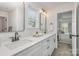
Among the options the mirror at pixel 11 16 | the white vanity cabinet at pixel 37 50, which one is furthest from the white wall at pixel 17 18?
the white vanity cabinet at pixel 37 50

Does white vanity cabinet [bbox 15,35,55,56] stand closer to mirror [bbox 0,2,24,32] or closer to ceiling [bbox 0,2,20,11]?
mirror [bbox 0,2,24,32]

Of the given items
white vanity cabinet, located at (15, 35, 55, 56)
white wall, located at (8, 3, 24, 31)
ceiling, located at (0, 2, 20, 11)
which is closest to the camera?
white vanity cabinet, located at (15, 35, 55, 56)

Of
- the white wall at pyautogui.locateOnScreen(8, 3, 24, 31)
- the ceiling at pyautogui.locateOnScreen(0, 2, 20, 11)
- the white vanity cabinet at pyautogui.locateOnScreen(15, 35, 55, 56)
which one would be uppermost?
the ceiling at pyautogui.locateOnScreen(0, 2, 20, 11)

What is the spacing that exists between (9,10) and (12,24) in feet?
0.87

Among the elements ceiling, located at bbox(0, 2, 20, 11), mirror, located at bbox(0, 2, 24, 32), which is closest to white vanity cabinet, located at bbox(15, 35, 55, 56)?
mirror, located at bbox(0, 2, 24, 32)

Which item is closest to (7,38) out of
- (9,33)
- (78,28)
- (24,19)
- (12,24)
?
(9,33)

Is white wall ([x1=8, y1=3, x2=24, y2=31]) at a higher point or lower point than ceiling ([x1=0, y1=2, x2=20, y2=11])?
lower

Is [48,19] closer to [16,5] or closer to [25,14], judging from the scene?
[25,14]

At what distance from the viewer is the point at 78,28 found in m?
1.85

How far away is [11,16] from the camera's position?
1.47 meters

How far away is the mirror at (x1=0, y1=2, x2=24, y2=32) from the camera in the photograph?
1323 millimetres

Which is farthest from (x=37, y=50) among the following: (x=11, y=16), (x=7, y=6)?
(x=7, y=6)

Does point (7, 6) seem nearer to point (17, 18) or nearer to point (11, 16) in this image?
point (11, 16)

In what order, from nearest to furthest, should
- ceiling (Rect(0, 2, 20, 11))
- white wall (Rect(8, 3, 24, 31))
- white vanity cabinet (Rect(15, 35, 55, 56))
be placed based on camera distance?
white vanity cabinet (Rect(15, 35, 55, 56)) → ceiling (Rect(0, 2, 20, 11)) → white wall (Rect(8, 3, 24, 31))
